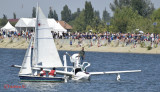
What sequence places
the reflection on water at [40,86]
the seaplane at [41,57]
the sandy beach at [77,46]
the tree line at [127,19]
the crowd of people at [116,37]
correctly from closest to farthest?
the reflection on water at [40,86] < the seaplane at [41,57] < the crowd of people at [116,37] < the sandy beach at [77,46] < the tree line at [127,19]

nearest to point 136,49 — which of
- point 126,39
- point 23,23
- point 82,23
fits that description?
point 126,39

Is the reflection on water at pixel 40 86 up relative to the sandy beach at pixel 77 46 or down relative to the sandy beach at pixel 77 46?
down

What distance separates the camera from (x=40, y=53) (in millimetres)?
42812

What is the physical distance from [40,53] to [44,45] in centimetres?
73

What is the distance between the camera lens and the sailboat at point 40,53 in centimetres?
4162

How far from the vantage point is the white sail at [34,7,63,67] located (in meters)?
42.1

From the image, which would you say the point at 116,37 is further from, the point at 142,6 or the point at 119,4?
the point at 119,4

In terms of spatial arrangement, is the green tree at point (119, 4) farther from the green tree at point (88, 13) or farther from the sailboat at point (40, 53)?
the sailboat at point (40, 53)

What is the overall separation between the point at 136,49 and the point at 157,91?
44.2m

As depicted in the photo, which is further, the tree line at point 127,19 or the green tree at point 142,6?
the green tree at point 142,6

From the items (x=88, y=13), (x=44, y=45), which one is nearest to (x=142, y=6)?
(x=88, y=13)

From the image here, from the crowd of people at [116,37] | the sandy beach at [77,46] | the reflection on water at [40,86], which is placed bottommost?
the reflection on water at [40,86]

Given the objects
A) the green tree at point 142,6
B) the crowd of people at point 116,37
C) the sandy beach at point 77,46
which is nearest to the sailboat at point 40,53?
the crowd of people at point 116,37

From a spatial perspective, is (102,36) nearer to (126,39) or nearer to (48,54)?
(126,39)
